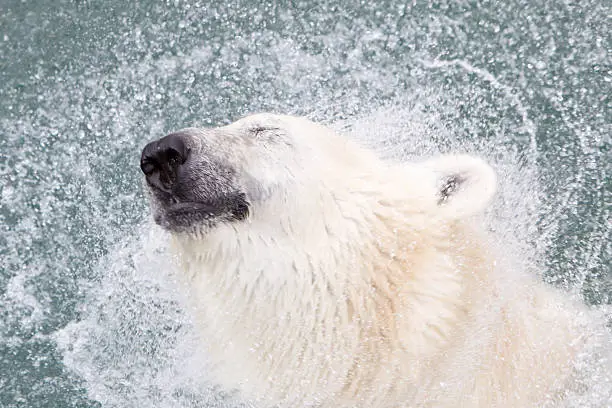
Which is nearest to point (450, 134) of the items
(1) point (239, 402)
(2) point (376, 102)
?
(2) point (376, 102)

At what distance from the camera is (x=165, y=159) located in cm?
228

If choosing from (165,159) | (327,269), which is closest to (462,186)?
(327,269)

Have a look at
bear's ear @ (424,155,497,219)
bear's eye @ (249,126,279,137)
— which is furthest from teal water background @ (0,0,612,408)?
bear's eye @ (249,126,279,137)

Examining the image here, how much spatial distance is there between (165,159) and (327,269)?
1.98 feet

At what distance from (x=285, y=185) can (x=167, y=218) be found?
0.39 metres

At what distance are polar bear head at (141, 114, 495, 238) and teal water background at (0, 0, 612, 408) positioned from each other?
3.22 ft

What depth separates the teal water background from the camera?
141 inches

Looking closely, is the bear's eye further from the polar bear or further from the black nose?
the black nose

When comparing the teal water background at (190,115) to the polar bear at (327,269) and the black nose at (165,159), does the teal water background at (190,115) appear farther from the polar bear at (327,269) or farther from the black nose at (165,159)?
the black nose at (165,159)

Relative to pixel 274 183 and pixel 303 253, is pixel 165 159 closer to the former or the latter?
A: pixel 274 183

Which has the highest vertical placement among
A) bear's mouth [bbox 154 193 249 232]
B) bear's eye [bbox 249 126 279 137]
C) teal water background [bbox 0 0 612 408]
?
bear's eye [bbox 249 126 279 137]

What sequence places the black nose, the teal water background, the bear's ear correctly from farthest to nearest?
the teal water background < the bear's ear < the black nose

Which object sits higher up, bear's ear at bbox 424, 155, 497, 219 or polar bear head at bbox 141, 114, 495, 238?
polar bear head at bbox 141, 114, 495, 238

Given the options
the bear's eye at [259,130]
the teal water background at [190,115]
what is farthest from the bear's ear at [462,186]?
Answer: the teal water background at [190,115]
